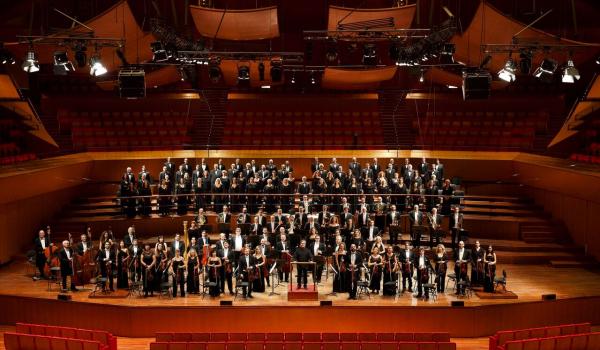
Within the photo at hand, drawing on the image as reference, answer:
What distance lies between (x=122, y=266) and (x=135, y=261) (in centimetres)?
23

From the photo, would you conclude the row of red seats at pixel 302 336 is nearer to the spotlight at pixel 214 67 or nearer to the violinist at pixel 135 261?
the violinist at pixel 135 261

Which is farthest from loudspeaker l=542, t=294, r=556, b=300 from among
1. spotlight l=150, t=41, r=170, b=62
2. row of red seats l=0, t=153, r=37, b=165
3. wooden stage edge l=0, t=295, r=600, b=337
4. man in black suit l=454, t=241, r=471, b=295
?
row of red seats l=0, t=153, r=37, b=165

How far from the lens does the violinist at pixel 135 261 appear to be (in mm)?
11039

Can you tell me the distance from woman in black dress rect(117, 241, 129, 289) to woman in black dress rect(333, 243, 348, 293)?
3387 mm

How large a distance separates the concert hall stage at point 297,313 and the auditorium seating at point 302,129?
6.94m

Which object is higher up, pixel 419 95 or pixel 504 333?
pixel 419 95

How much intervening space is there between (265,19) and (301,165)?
3.64 metres

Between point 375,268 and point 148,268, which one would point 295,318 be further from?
point 148,268

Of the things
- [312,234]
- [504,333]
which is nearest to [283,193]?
[312,234]

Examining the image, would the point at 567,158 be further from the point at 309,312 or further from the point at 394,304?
the point at 309,312

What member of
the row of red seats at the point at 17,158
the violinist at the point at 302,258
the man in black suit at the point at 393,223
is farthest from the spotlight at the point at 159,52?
the man in black suit at the point at 393,223

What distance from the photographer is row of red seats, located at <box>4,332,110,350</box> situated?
8562 mm

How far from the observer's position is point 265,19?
1519 centimetres

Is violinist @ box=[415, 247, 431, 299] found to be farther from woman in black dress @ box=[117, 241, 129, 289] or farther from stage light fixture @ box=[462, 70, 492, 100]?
woman in black dress @ box=[117, 241, 129, 289]
